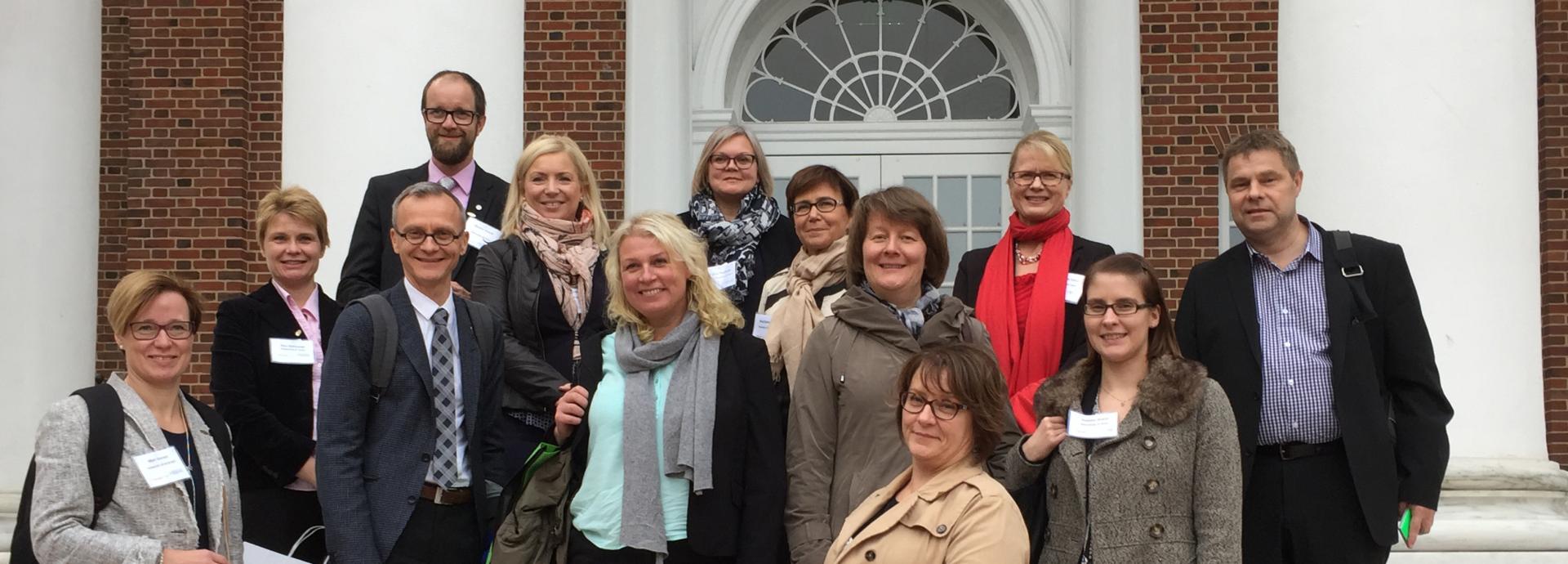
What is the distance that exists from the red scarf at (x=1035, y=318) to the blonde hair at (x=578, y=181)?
1276 millimetres

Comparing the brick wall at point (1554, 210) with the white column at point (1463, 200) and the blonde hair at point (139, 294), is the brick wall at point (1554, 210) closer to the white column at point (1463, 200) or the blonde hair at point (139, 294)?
the white column at point (1463, 200)

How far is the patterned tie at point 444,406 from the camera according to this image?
4.44 meters

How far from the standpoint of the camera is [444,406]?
4480mm

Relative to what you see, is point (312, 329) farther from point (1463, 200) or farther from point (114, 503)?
point (1463, 200)

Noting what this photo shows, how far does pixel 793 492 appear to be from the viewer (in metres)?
4.33

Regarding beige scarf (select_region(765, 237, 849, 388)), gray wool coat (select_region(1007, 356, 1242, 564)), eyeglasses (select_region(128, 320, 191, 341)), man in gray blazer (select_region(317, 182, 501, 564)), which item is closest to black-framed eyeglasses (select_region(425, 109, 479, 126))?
man in gray blazer (select_region(317, 182, 501, 564))

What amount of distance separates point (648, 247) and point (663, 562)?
871 millimetres

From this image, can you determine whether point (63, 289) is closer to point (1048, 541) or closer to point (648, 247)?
point (648, 247)

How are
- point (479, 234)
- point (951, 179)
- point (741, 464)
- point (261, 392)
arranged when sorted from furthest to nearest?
point (951, 179) < point (479, 234) < point (261, 392) < point (741, 464)

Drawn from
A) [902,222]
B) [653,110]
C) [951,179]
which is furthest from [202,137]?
[902,222]

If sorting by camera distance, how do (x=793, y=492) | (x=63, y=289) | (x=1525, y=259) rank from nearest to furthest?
(x=793, y=492) < (x=1525, y=259) < (x=63, y=289)

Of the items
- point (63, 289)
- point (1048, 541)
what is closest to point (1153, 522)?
point (1048, 541)

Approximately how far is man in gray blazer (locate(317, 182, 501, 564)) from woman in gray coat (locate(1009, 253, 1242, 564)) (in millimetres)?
1580

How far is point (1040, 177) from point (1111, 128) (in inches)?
140
